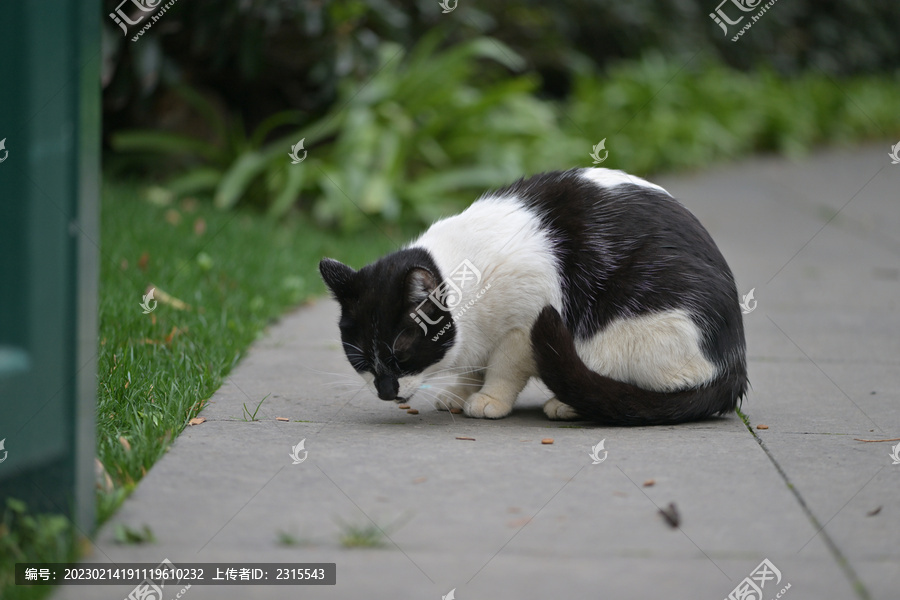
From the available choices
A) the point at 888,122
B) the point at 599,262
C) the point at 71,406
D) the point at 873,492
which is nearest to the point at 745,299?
the point at 599,262

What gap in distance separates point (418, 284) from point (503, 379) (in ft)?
1.98

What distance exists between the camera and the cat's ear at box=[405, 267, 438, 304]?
317 cm

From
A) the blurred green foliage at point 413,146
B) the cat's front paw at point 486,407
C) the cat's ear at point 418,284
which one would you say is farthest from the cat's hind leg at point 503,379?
the blurred green foliage at point 413,146

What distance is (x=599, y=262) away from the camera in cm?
343

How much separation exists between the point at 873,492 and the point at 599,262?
1.25m

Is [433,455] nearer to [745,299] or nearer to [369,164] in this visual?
[745,299]

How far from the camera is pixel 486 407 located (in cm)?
353

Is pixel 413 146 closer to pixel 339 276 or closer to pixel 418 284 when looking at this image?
pixel 339 276

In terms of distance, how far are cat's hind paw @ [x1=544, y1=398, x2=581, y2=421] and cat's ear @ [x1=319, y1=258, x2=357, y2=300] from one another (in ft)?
2.98

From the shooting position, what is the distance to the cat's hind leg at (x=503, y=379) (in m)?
3.46

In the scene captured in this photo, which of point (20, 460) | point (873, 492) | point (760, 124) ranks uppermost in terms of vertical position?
point (20, 460)

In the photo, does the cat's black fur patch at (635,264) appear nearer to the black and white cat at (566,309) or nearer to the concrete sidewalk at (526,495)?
the black and white cat at (566,309)

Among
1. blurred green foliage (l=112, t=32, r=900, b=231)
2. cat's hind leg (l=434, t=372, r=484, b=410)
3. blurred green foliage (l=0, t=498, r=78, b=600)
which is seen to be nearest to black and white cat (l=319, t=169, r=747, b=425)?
cat's hind leg (l=434, t=372, r=484, b=410)

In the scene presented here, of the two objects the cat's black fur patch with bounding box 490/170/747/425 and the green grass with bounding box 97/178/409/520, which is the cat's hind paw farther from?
the green grass with bounding box 97/178/409/520
